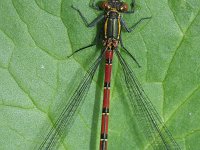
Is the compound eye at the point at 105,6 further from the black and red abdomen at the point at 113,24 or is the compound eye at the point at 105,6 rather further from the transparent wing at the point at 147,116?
the transparent wing at the point at 147,116

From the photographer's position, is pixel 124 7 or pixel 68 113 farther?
pixel 68 113

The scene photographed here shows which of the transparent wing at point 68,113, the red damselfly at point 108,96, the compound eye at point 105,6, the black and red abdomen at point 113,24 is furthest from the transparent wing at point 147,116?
the compound eye at point 105,6

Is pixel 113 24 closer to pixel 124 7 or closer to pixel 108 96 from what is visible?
pixel 124 7

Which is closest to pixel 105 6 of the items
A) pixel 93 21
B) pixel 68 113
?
pixel 93 21

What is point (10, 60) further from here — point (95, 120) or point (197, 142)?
point (197, 142)

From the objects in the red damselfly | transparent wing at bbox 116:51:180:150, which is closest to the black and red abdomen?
the red damselfly

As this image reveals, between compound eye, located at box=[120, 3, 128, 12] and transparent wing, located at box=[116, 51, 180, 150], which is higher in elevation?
compound eye, located at box=[120, 3, 128, 12]

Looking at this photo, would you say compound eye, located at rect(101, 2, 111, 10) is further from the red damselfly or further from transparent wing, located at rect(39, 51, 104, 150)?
transparent wing, located at rect(39, 51, 104, 150)
